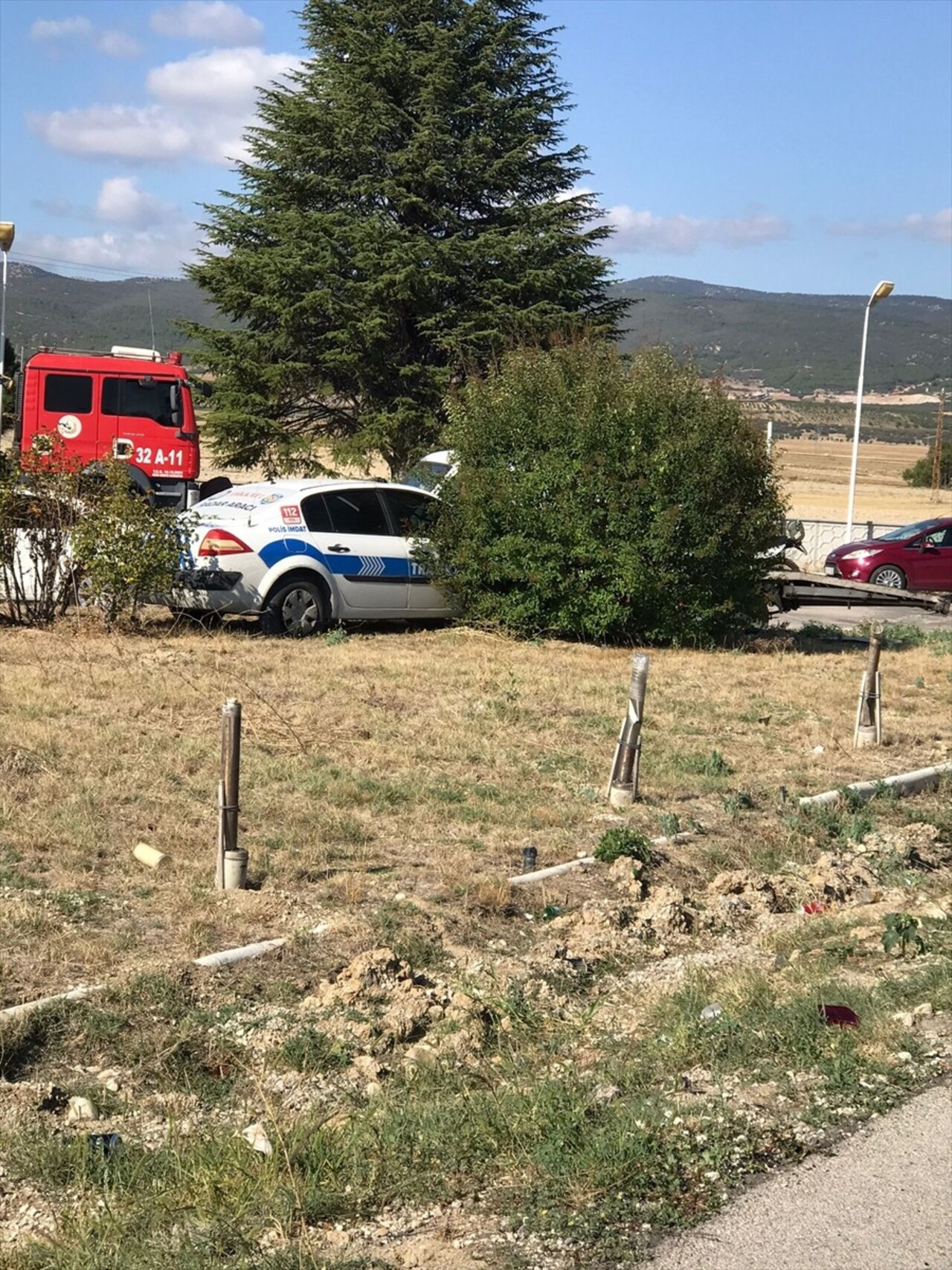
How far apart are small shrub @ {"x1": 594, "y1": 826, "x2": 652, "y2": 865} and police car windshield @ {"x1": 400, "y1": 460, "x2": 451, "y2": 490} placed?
11952 millimetres

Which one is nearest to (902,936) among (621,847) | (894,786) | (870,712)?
(621,847)

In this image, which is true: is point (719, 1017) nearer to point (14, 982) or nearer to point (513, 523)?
point (14, 982)

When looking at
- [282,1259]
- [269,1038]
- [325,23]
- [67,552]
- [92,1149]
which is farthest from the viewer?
[325,23]

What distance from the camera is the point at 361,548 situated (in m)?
14.6

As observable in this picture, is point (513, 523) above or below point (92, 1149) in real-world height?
above

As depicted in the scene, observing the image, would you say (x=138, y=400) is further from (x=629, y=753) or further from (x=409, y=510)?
(x=629, y=753)

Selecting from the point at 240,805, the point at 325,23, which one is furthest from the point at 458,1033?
the point at 325,23

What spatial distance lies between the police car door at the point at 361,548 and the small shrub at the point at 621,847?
722cm

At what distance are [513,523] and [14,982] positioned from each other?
10139 millimetres

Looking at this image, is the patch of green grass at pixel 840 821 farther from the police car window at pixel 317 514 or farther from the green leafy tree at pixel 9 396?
the green leafy tree at pixel 9 396

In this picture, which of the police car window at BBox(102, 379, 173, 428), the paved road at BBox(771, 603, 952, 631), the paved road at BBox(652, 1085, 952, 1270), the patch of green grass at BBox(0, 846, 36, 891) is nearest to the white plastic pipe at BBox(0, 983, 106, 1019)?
the patch of green grass at BBox(0, 846, 36, 891)

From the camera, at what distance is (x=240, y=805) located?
317 inches

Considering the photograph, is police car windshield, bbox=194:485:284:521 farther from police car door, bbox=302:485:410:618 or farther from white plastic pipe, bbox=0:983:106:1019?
white plastic pipe, bbox=0:983:106:1019

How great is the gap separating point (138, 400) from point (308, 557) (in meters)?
9.22
